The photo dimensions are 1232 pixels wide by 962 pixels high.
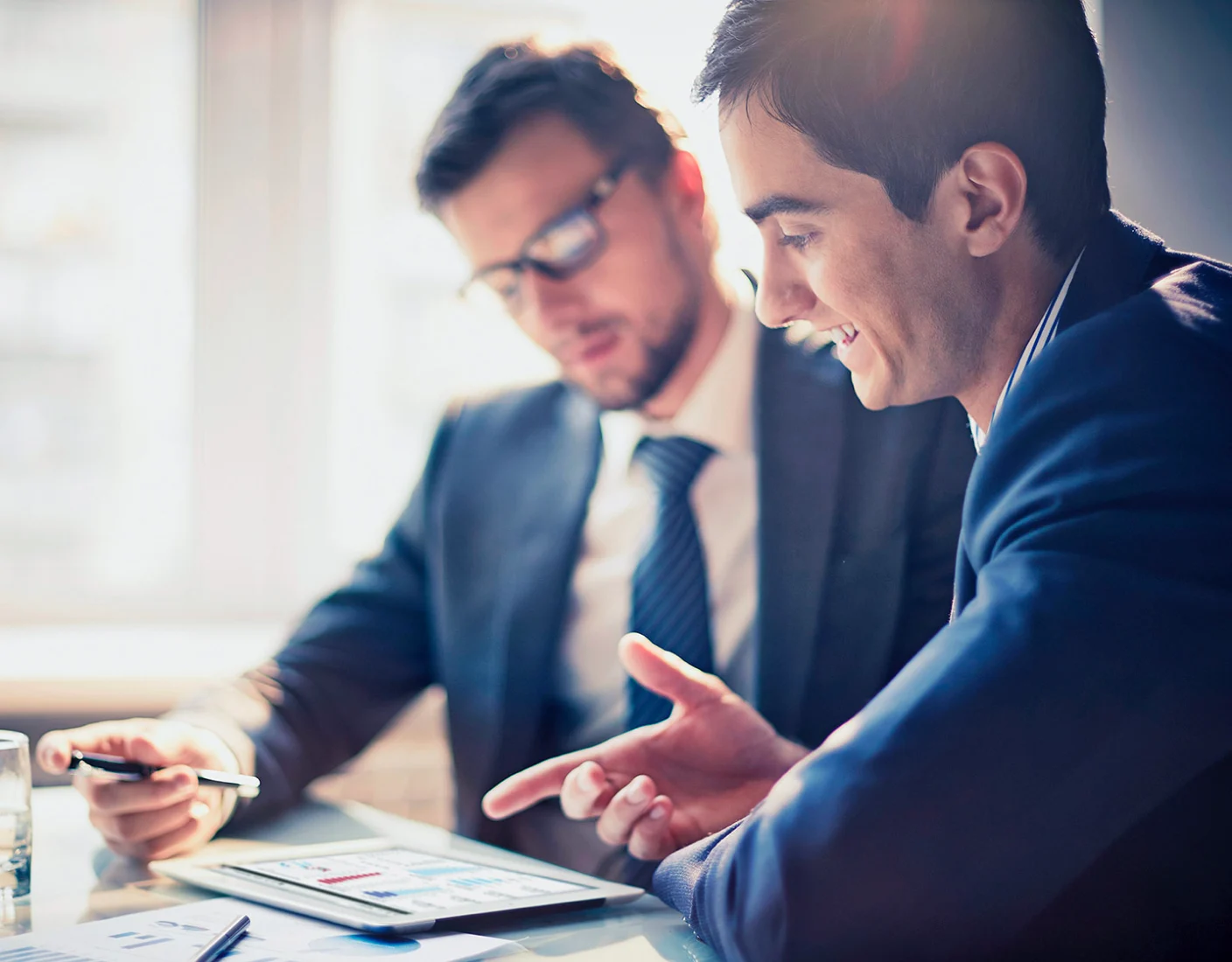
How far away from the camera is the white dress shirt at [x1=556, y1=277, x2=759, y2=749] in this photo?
132 centimetres

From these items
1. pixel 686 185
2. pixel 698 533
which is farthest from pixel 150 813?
pixel 686 185

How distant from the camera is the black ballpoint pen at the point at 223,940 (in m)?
0.65

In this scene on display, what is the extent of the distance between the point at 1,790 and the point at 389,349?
1519mm

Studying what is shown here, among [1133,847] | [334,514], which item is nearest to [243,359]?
[334,514]

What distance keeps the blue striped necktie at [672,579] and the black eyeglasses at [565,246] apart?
263mm

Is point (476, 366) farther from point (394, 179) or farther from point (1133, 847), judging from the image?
point (1133, 847)

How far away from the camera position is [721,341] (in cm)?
150

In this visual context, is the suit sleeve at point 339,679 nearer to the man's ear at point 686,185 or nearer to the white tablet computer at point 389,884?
the white tablet computer at point 389,884

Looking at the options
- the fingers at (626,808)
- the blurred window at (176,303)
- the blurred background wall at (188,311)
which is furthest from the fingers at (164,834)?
the blurred window at (176,303)

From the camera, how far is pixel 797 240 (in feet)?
2.66

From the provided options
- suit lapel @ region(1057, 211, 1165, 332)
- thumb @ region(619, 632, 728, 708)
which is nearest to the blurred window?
thumb @ region(619, 632, 728, 708)

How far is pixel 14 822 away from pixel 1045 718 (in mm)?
721

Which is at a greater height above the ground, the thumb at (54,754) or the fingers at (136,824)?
the thumb at (54,754)

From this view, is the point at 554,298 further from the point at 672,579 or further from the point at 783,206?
the point at 783,206
